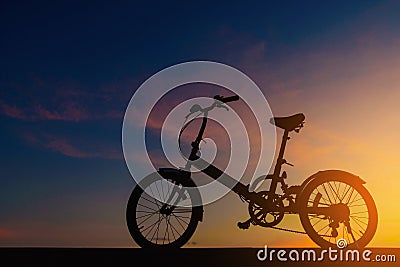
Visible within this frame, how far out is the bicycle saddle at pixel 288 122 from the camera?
37.1 feet

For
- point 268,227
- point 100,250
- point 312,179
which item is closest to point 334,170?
point 312,179

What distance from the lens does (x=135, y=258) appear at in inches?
352

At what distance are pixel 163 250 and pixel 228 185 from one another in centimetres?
165

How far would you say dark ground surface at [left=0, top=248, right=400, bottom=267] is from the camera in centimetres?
826

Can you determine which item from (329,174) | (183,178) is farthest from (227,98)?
(329,174)

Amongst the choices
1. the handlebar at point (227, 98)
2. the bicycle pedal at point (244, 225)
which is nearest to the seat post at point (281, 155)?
the bicycle pedal at point (244, 225)

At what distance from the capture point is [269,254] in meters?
9.51

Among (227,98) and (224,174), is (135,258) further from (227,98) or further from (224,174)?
(227,98)

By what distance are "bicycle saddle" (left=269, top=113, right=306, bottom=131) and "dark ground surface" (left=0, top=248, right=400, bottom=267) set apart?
2279mm

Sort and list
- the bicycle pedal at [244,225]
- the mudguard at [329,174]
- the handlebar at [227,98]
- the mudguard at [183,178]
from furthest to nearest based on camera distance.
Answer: the handlebar at [227,98]
the mudguard at [183,178]
the mudguard at [329,174]
the bicycle pedal at [244,225]

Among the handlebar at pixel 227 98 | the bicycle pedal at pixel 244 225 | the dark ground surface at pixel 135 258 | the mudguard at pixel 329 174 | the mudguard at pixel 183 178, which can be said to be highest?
the handlebar at pixel 227 98

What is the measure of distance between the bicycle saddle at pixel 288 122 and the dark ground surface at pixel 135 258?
2279 millimetres

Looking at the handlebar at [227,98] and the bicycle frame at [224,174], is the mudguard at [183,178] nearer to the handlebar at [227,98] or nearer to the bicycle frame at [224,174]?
the bicycle frame at [224,174]

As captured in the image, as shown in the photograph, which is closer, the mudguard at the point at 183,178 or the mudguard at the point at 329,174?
the mudguard at the point at 329,174
